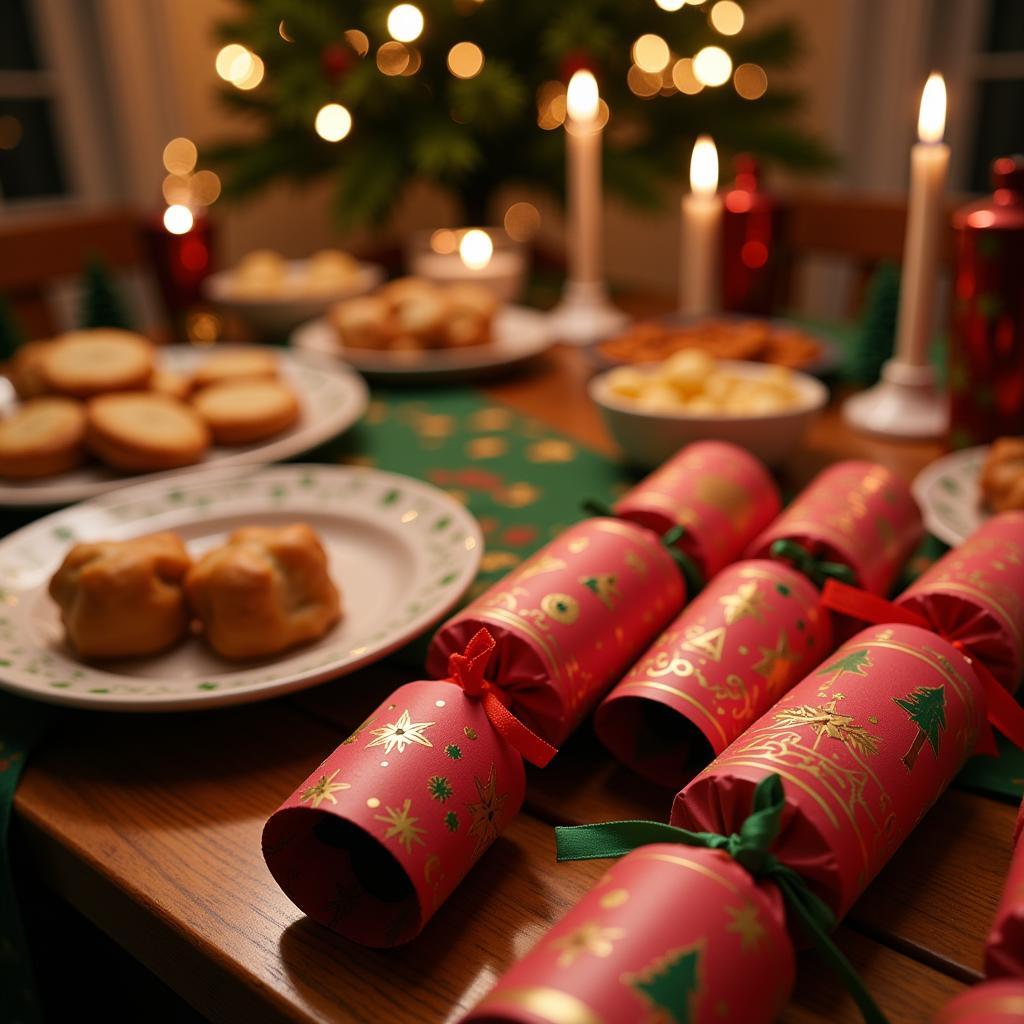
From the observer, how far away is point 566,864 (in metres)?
0.46

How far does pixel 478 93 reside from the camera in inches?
60.6

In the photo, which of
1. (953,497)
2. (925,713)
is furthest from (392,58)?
(925,713)

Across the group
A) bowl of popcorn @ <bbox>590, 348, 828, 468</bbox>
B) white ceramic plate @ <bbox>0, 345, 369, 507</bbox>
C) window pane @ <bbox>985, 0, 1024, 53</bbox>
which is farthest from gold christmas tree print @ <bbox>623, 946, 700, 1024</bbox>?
window pane @ <bbox>985, 0, 1024, 53</bbox>

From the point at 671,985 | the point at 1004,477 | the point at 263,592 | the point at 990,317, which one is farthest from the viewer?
the point at 990,317

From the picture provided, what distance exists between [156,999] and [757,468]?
564mm

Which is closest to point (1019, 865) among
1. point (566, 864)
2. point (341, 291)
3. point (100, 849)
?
point (566, 864)

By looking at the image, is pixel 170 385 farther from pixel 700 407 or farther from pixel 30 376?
pixel 700 407

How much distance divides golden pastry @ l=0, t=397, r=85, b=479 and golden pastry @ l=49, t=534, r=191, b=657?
1.02 feet

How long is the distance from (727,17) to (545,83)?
356 millimetres

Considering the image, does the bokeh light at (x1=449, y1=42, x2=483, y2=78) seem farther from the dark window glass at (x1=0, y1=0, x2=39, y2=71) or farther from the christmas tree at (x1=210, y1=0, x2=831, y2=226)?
the dark window glass at (x1=0, y1=0, x2=39, y2=71)

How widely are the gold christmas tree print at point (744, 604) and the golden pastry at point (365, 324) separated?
32.0 inches

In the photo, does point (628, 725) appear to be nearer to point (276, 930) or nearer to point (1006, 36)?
point (276, 930)

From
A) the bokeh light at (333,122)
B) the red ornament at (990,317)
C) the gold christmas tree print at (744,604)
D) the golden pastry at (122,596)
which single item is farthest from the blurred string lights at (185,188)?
the gold christmas tree print at (744,604)

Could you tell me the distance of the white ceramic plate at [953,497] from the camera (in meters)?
0.68
